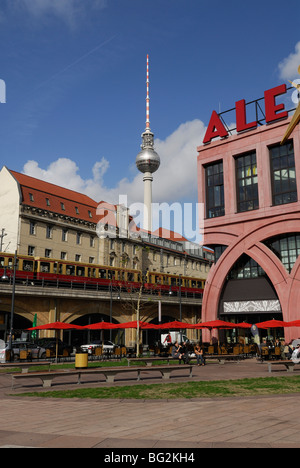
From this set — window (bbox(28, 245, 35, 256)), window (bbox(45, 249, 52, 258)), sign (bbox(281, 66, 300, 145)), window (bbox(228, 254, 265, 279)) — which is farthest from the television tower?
sign (bbox(281, 66, 300, 145))

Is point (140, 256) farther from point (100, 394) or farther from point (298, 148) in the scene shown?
point (100, 394)

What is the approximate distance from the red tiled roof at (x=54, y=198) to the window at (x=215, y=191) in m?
23.5

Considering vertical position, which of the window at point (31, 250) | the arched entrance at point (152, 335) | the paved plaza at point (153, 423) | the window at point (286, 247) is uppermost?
the window at point (31, 250)

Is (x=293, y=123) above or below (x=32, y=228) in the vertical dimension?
above

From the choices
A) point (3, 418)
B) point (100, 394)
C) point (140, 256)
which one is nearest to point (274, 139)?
point (100, 394)

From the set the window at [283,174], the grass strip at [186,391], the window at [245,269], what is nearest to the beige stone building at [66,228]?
the window at [245,269]

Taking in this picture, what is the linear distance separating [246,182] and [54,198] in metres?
29.4

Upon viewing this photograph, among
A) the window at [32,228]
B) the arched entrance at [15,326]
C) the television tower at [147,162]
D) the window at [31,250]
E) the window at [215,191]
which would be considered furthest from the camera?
the television tower at [147,162]

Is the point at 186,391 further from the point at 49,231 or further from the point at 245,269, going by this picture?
the point at 49,231

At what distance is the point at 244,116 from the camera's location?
4000 cm

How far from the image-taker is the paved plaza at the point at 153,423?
23.0ft

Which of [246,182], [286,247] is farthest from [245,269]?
[246,182]

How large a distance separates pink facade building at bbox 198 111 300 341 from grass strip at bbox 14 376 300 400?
19956 mm

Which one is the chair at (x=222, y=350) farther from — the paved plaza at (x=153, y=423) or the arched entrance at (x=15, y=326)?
the paved plaza at (x=153, y=423)
